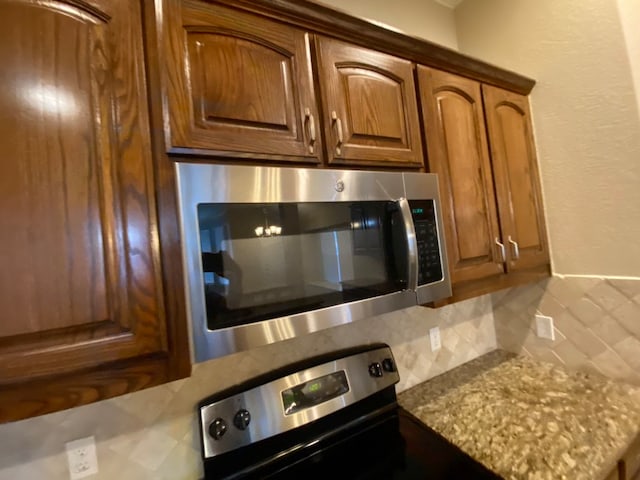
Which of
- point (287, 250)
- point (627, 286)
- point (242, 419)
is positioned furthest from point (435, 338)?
point (287, 250)

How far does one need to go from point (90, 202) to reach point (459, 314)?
1.60 metres

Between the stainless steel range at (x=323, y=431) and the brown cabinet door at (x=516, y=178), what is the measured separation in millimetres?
725

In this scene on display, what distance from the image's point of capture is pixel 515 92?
4.86 ft

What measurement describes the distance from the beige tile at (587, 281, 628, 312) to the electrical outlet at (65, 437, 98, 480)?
1876 millimetres

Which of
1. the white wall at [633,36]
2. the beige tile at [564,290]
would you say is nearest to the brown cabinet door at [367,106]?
the white wall at [633,36]

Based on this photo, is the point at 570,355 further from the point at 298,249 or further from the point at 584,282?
the point at 298,249

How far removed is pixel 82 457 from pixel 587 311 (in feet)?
6.19

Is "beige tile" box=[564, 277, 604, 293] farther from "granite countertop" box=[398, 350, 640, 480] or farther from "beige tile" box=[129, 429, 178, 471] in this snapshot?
"beige tile" box=[129, 429, 178, 471]

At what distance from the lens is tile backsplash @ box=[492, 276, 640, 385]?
130cm

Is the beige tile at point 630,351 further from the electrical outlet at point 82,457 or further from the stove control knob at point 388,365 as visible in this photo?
the electrical outlet at point 82,457

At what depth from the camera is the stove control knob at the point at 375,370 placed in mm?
1246

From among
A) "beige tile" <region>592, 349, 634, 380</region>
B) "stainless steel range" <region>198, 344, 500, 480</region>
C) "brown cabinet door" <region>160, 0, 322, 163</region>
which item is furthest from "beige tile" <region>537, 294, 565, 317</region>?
"brown cabinet door" <region>160, 0, 322, 163</region>

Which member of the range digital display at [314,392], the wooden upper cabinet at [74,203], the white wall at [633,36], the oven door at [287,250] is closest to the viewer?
the wooden upper cabinet at [74,203]

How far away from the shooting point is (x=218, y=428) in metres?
0.96
